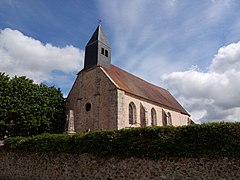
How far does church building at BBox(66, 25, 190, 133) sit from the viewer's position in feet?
68.3

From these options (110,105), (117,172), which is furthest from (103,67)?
(117,172)

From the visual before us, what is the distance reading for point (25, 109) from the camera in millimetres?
19062

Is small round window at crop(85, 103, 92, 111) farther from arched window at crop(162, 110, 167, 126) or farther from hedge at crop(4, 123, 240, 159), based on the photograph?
hedge at crop(4, 123, 240, 159)

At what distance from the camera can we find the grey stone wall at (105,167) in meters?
8.20

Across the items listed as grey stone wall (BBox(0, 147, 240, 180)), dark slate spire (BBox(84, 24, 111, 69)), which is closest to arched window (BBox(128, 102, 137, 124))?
dark slate spire (BBox(84, 24, 111, 69))

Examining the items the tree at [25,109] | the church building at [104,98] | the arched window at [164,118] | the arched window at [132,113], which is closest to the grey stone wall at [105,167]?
the tree at [25,109]

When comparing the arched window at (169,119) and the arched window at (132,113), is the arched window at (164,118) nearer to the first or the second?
the arched window at (169,119)

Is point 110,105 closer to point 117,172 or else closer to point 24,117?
point 24,117

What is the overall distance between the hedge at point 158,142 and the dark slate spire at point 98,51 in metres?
12.2

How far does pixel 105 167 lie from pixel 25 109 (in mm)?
11244

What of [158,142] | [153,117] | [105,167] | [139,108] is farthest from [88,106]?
[158,142]

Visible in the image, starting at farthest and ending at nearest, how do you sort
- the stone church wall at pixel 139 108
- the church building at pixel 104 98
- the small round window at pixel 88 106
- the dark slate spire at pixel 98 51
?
the dark slate spire at pixel 98 51 < the small round window at pixel 88 106 < the stone church wall at pixel 139 108 < the church building at pixel 104 98

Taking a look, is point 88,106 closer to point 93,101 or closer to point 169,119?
point 93,101

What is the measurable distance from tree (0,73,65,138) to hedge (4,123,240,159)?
7.24 meters
